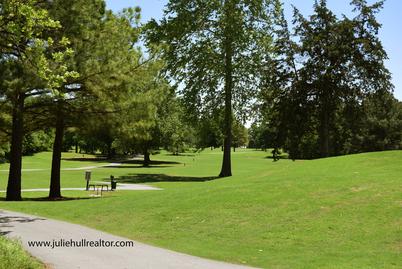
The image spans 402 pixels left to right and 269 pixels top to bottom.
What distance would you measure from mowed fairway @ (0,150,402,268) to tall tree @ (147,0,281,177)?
18.3 m

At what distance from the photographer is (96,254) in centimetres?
1102

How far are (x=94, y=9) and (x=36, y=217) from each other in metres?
10.4

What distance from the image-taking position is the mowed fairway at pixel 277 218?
37.7 ft

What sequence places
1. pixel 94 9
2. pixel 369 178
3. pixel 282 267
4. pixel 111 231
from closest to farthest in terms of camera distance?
pixel 282 267 → pixel 111 231 → pixel 369 178 → pixel 94 9

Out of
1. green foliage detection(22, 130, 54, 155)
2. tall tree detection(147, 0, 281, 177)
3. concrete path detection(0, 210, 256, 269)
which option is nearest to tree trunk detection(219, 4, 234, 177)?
tall tree detection(147, 0, 281, 177)

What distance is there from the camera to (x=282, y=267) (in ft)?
33.5

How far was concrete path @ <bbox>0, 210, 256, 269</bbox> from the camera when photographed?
32.7ft

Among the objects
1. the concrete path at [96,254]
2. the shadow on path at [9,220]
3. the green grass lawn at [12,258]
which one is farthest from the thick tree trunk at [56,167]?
the green grass lawn at [12,258]

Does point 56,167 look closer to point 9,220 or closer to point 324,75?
point 9,220

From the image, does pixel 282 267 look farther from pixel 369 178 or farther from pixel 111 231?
pixel 369 178

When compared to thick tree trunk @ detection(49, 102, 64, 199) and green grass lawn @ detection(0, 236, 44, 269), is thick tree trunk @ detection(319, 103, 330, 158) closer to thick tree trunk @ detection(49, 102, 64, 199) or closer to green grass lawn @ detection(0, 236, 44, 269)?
thick tree trunk @ detection(49, 102, 64, 199)

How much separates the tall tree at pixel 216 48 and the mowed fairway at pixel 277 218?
1835 centimetres

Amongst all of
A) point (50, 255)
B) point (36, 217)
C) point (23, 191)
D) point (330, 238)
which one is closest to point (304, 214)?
point (330, 238)

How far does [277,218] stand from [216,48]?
2674 centimetres
